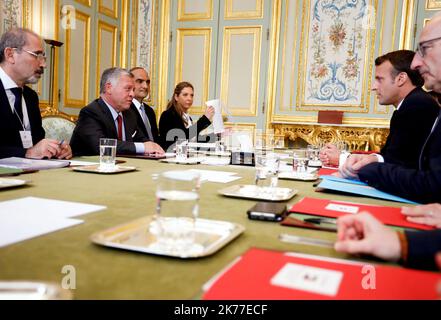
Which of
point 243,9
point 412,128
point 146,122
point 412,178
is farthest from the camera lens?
point 243,9

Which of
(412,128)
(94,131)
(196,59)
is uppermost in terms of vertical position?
(196,59)

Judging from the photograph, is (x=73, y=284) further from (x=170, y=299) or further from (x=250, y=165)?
(x=250, y=165)

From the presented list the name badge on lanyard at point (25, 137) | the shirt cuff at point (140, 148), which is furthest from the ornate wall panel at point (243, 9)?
the name badge on lanyard at point (25, 137)

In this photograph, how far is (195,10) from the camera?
609cm

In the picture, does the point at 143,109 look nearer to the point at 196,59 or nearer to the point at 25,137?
the point at 25,137

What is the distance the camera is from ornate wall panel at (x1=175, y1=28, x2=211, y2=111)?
239 inches

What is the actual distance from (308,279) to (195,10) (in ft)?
19.8

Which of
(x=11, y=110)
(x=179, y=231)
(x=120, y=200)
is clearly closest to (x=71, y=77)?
(x=11, y=110)

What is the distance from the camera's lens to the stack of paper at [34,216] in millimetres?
788

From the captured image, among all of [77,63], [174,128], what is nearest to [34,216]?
[174,128]

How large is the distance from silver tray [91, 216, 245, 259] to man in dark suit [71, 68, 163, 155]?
1.84 metres

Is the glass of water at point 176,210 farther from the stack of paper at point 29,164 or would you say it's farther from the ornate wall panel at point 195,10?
the ornate wall panel at point 195,10
